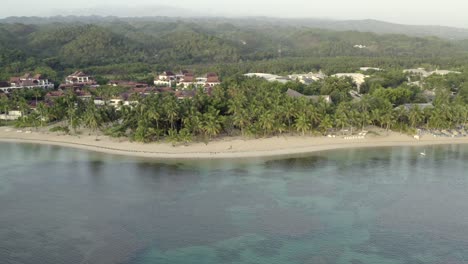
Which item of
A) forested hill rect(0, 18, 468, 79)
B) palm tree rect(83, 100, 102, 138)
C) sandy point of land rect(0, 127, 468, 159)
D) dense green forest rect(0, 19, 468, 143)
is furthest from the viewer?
forested hill rect(0, 18, 468, 79)

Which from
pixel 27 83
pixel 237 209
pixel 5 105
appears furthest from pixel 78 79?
pixel 237 209

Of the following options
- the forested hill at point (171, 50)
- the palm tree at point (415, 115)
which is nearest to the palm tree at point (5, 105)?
the forested hill at point (171, 50)

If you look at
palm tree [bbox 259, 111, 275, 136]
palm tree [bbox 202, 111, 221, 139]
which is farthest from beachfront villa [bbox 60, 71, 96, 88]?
palm tree [bbox 259, 111, 275, 136]

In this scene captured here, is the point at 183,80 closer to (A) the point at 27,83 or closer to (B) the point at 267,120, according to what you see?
(A) the point at 27,83

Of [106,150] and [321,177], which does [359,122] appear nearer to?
[321,177]

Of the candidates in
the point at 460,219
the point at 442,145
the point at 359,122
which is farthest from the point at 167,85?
the point at 460,219

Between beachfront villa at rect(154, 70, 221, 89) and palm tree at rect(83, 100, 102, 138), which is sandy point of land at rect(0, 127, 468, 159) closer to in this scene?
palm tree at rect(83, 100, 102, 138)

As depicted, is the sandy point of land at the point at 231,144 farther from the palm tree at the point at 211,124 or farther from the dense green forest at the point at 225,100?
the palm tree at the point at 211,124

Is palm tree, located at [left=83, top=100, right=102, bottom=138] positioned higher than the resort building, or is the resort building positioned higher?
the resort building
